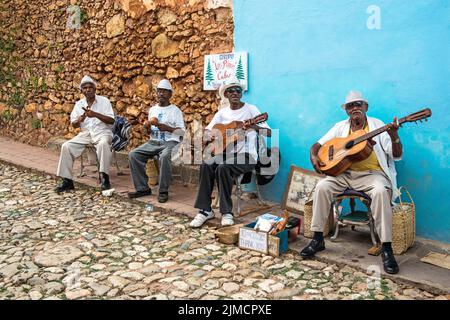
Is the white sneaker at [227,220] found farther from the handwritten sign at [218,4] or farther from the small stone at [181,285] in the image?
the handwritten sign at [218,4]

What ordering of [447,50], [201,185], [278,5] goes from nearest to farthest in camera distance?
[447,50]
[201,185]
[278,5]

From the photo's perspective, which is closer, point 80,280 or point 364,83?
point 80,280

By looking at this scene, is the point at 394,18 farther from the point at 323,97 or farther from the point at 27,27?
the point at 27,27

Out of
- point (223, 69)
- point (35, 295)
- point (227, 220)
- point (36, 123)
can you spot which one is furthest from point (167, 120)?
point (36, 123)

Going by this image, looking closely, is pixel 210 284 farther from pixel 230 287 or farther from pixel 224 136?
pixel 224 136

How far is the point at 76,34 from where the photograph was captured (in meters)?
7.88

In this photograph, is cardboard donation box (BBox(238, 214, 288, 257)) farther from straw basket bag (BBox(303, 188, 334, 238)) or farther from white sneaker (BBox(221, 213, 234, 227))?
white sneaker (BBox(221, 213, 234, 227))

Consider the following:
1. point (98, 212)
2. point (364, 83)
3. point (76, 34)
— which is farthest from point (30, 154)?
point (364, 83)

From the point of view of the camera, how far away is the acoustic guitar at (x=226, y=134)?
453cm

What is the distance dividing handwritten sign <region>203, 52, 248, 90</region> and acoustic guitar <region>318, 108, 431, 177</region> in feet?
5.56

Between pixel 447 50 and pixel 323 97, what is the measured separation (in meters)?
1.23

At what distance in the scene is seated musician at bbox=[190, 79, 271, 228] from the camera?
14.3 ft

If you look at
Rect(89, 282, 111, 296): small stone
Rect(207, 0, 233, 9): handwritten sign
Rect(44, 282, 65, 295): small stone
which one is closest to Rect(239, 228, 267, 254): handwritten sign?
Rect(89, 282, 111, 296): small stone

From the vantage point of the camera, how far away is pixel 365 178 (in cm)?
369
